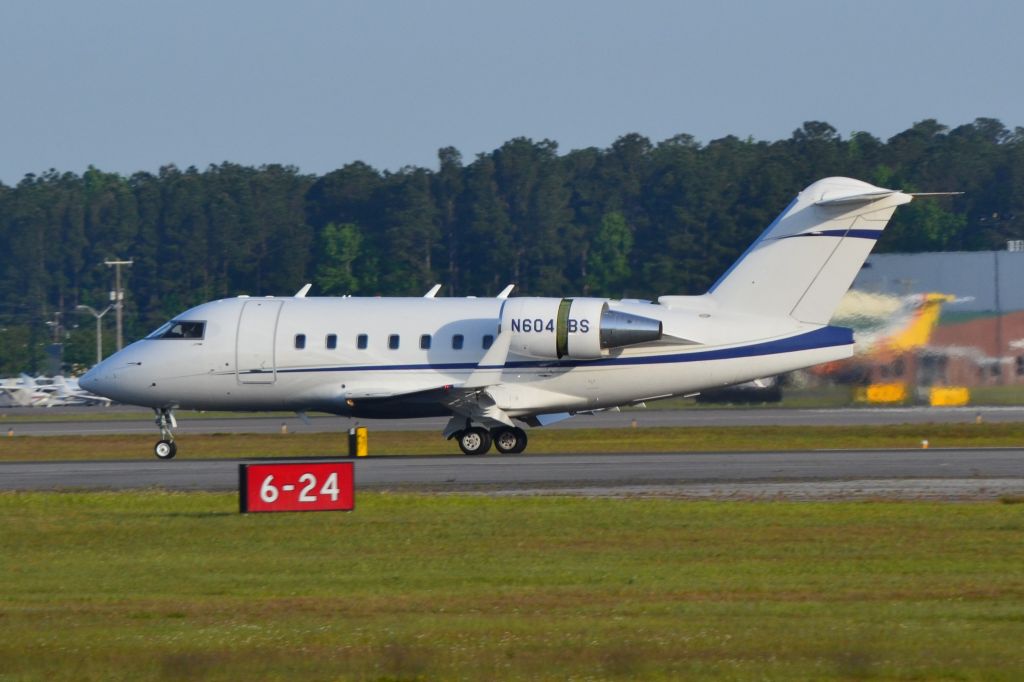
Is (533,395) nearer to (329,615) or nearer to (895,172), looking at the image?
(329,615)

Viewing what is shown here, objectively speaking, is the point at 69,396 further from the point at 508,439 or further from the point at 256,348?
the point at 508,439

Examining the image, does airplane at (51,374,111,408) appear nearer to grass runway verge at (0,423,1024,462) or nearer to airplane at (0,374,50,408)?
airplane at (0,374,50,408)

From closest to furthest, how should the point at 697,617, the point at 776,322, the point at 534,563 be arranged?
1. the point at 697,617
2. the point at 534,563
3. the point at 776,322

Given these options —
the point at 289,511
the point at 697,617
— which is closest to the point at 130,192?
the point at 289,511

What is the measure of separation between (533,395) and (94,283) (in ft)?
353

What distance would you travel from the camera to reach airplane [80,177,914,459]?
35.7m

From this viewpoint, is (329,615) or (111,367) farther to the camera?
(111,367)

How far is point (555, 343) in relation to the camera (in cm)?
3544

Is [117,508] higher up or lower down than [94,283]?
lower down

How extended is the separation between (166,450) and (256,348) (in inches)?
141

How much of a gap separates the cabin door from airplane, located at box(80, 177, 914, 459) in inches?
1.4

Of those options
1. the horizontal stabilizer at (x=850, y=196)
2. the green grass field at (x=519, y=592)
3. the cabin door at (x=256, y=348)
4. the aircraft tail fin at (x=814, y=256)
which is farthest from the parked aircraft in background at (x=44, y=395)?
the green grass field at (x=519, y=592)

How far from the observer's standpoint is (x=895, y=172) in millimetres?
113312

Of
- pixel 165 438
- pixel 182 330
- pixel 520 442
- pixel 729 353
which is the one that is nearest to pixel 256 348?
pixel 182 330
